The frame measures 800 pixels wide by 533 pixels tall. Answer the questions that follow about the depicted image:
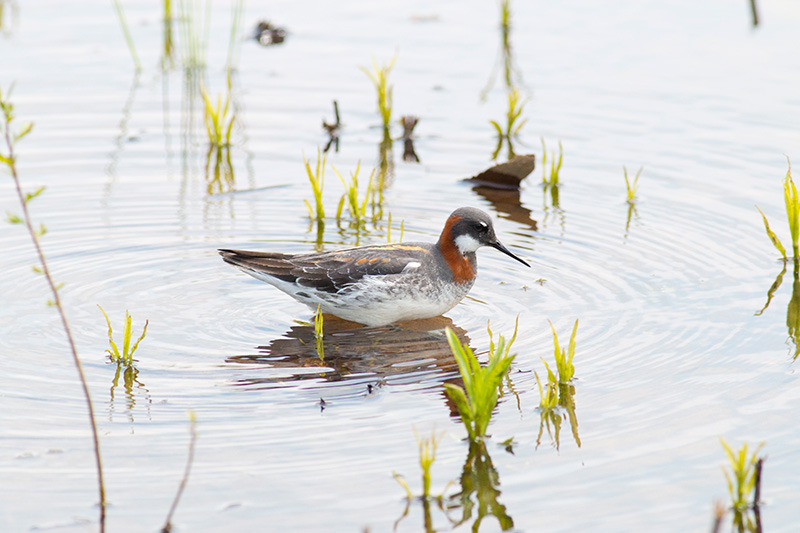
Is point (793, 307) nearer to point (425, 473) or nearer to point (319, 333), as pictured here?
point (319, 333)

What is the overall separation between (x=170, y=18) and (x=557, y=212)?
8.20 metres

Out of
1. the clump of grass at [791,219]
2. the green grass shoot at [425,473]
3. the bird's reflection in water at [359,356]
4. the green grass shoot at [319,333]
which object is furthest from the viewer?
the clump of grass at [791,219]

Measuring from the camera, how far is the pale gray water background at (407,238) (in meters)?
6.03

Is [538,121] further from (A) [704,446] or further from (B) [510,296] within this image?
(A) [704,446]

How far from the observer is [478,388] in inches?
243

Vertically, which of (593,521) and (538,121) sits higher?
(538,121)

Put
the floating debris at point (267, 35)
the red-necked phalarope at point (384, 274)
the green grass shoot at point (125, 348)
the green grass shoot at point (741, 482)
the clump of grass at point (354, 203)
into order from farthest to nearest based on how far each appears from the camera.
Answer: the floating debris at point (267, 35) < the clump of grass at point (354, 203) < the red-necked phalarope at point (384, 274) < the green grass shoot at point (125, 348) < the green grass shoot at point (741, 482)

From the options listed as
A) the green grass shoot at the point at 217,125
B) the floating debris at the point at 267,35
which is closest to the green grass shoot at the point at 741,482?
the green grass shoot at the point at 217,125

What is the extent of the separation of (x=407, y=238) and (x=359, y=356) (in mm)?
2304

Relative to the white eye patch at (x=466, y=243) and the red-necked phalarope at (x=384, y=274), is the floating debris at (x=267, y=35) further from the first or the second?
the white eye patch at (x=466, y=243)

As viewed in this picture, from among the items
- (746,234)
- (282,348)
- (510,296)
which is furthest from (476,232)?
(746,234)

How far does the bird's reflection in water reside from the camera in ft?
24.9

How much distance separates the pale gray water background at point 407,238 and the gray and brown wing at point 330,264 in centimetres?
46

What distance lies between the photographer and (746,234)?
9.91 metres
